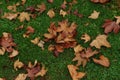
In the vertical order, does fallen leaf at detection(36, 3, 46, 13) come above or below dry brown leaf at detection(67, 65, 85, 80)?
above

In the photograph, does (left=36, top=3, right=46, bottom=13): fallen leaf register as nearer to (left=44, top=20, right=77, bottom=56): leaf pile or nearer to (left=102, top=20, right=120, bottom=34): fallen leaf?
(left=44, top=20, right=77, bottom=56): leaf pile

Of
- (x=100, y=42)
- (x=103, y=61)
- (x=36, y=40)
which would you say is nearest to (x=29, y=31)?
(x=36, y=40)

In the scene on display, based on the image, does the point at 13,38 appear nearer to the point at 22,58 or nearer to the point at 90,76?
the point at 22,58

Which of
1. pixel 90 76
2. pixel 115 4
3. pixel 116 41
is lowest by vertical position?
pixel 90 76

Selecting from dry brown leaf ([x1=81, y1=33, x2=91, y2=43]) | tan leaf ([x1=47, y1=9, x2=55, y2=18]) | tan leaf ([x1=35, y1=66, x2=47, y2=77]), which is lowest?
tan leaf ([x1=35, y1=66, x2=47, y2=77])

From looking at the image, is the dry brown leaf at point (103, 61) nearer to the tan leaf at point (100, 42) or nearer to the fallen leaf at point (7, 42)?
the tan leaf at point (100, 42)

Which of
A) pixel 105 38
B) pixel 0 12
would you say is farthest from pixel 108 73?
pixel 0 12

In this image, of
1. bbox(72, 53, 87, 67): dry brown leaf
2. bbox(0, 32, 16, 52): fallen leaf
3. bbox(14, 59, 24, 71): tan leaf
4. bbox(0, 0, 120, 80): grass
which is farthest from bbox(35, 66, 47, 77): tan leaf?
bbox(0, 32, 16, 52): fallen leaf

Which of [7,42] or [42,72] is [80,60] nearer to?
[42,72]

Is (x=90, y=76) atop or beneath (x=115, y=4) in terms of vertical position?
beneath
